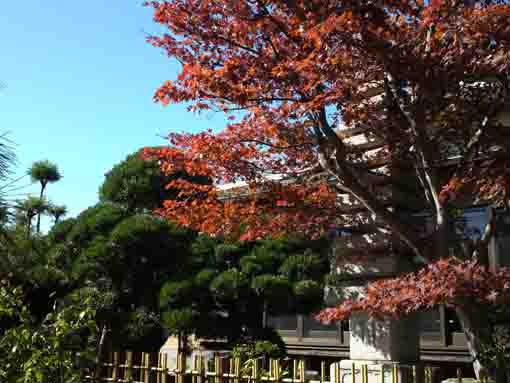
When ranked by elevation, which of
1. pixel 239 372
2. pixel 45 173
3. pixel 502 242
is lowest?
pixel 239 372

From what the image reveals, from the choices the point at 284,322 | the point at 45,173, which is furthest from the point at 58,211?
the point at 284,322

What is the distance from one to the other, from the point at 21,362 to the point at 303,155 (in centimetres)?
370

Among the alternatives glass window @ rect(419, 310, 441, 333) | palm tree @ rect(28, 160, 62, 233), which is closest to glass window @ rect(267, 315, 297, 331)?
glass window @ rect(419, 310, 441, 333)

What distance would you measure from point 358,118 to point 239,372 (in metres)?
3.08

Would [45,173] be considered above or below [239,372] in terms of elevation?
above

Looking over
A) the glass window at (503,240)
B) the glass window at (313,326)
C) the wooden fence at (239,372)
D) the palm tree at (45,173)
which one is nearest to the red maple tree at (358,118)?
the wooden fence at (239,372)

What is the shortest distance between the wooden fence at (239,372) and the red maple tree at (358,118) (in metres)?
0.72

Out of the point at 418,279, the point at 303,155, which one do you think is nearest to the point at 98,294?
the point at 303,155

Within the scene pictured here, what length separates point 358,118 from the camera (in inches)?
257

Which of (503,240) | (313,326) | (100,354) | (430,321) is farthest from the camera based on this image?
(313,326)

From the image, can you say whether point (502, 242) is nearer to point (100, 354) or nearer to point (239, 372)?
point (239, 372)

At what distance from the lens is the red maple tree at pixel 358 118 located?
573 cm

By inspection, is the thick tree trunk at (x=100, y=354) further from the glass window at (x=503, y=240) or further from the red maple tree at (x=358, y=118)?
the glass window at (x=503, y=240)

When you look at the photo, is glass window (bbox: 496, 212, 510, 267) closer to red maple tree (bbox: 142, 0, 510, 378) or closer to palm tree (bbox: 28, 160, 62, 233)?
red maple tree (bbox: 142, 0, 510, 378)
